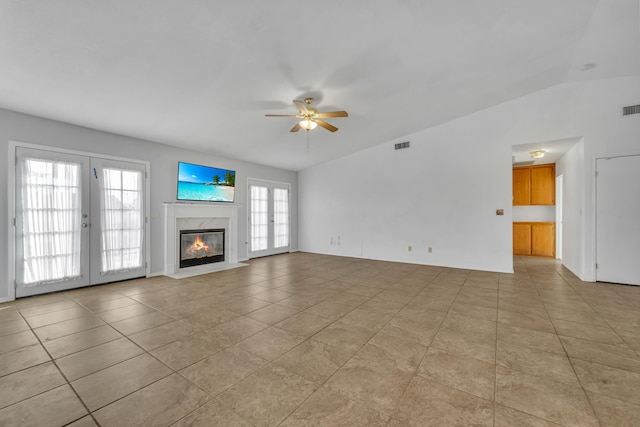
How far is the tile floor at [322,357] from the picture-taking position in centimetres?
164

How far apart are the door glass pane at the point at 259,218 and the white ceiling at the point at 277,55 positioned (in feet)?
8.83

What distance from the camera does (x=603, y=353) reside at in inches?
91.0

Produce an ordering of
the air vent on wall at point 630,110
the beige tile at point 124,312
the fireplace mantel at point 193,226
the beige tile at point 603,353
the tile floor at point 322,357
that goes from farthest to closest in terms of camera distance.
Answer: the fireplace mantel at point 193,226 → the air vent on wall at point 630,110 → the beige tile at point 124,312 → the beige tile at point 603,353 → the tile floor at point 322,357

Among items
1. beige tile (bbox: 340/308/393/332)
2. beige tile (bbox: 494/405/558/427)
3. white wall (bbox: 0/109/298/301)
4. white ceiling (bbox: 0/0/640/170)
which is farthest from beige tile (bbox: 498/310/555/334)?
→ white wall (bbox: 0/109/298/301)

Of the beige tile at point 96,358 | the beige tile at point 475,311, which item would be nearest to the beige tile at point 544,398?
the beige tile at point 475,311

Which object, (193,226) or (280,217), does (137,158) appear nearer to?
(193,226)

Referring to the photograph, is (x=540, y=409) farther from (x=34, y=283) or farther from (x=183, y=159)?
(x=183, y=159)

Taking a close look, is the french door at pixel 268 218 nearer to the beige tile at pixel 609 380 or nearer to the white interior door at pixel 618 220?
the beige tile at pixel 609 380

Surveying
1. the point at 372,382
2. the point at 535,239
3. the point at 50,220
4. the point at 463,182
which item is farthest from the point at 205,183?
the point at 535,239

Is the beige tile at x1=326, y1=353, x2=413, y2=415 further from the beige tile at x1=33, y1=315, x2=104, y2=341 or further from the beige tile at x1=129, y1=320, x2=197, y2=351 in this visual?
the beige tile at x1=33, y1=315, x2=104, y2=341

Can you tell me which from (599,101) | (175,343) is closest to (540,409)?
(175,343)

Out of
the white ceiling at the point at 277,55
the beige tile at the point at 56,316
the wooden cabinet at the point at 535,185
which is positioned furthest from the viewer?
the wooden cabinet at the point at 535,185

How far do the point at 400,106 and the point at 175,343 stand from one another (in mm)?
4865

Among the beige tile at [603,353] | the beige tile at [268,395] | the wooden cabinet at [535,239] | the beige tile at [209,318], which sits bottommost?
the beige tile at [603,353]
